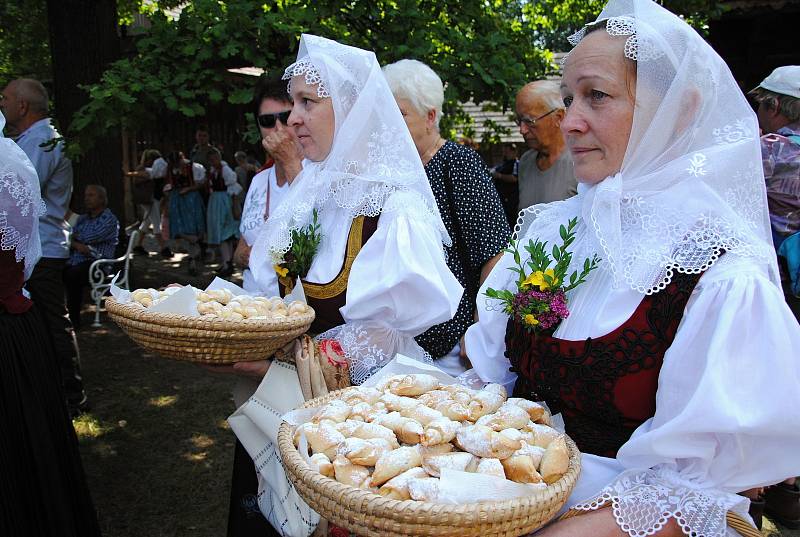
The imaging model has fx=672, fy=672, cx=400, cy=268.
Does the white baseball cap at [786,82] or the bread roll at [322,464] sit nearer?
the bread roll at [322,464]

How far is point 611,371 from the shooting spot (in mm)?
1344

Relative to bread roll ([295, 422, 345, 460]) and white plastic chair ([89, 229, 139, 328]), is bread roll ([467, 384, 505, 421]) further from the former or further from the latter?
white plastic chair ([89, 229, 139, 328])

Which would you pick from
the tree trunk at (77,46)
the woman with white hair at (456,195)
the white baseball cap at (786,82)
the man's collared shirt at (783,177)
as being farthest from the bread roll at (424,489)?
the tree trunk at (77,46)

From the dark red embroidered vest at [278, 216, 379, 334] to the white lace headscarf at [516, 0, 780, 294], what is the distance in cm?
95

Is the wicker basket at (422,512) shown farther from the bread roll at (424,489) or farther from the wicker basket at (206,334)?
the wicker basket at (206,334)

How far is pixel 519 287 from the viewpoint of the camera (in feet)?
5.15

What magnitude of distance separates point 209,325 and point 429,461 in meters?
0.94

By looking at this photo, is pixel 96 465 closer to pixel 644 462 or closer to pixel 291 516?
pixel 291 516

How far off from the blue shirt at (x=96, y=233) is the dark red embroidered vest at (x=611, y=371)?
659 cm

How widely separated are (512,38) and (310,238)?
3.37m

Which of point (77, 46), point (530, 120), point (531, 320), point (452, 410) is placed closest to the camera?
point (452, 410)

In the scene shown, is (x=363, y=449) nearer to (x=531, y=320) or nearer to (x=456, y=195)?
(x=531, y=320)

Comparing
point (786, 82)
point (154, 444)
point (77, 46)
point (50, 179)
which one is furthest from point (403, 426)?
point (77, 46)

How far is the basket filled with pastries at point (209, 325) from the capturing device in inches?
76.0
